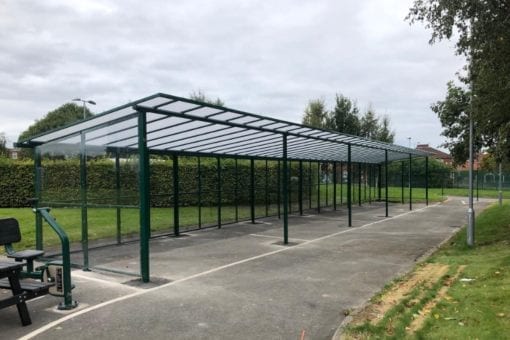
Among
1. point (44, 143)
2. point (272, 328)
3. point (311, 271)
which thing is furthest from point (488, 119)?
point (44, 143)

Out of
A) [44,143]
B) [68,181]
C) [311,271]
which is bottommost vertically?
[311,271]

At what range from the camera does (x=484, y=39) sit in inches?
318

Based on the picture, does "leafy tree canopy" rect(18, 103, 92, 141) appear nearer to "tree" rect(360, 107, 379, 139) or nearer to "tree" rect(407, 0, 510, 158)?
"tree" rect(360, 107, 379, 139)

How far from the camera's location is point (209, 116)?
939 centimetres

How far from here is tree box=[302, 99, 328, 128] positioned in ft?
133

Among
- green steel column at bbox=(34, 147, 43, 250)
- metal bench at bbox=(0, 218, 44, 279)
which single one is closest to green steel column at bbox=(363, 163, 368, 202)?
green steel column at bbox=(34, 147, 43, 250)

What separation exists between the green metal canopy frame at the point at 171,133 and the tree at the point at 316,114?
24.2 meters

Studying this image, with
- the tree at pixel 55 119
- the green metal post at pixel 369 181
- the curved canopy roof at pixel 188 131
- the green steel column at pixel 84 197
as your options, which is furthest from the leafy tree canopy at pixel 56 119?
the green steel column at pixel 84 197

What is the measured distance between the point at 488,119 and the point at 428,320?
20.2 feet

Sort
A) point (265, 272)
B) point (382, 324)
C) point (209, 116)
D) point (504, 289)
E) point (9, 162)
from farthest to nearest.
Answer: point (9, 162) < point (209, 116) < point (265, 272) < point (504, 289) < point (382, 324)

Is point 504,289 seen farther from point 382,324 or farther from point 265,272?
point 265,272

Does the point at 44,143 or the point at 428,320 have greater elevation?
the point at 44,143

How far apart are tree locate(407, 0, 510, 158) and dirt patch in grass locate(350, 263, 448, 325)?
337 cm

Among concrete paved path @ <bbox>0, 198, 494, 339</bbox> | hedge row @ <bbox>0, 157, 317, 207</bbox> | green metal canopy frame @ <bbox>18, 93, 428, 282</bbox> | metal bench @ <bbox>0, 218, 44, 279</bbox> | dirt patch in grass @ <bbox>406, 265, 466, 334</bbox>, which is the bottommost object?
concrete paved path @ <bbox>0, 198, 494, 339</bbox>
